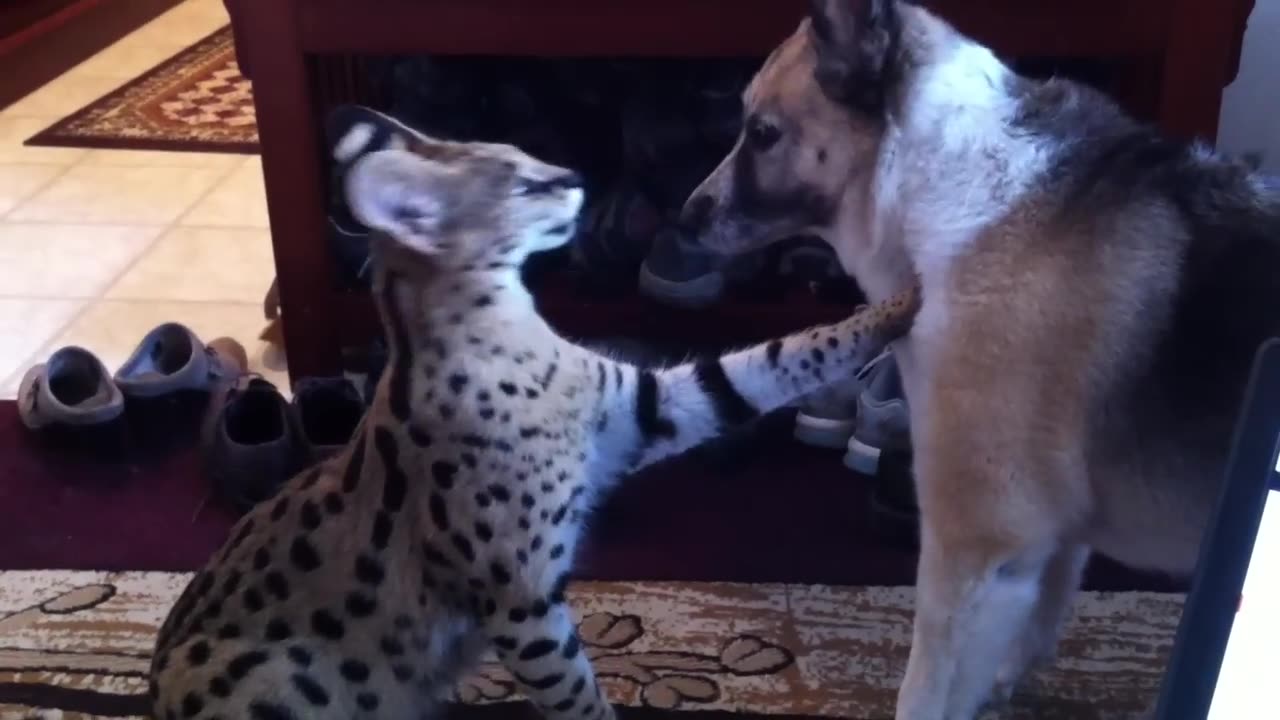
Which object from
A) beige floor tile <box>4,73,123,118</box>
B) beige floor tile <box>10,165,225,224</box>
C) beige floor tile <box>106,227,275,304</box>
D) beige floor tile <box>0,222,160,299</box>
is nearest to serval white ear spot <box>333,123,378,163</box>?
beige floor tile <box>106,227,275,304</box>

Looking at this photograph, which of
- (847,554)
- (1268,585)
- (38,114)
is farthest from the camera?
(38,114)

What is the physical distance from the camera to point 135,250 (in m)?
2.81

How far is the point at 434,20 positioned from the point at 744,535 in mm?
863

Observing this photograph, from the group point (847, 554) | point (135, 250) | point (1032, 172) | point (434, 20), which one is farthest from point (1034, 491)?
point (135, 250)

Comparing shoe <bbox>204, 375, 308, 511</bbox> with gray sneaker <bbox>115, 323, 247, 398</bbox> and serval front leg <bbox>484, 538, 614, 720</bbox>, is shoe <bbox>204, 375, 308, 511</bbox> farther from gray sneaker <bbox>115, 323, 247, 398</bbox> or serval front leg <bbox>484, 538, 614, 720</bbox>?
serval front leg <bbox>484, 538, 614, 720</bbox>

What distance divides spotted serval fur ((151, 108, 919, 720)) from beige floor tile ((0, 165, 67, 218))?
2.11 m

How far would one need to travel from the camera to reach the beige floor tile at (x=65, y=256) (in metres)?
2.63

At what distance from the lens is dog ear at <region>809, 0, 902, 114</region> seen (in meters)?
1.29

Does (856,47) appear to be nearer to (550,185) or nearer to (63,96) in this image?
(550,185)

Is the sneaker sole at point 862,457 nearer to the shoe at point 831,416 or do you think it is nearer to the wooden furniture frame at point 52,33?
the shoe at point 831,416

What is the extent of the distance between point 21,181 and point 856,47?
253cm

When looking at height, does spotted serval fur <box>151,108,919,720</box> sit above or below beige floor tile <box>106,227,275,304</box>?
above

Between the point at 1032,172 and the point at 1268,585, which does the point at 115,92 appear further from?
the point at 1268,585

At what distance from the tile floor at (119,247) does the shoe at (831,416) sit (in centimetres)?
92
